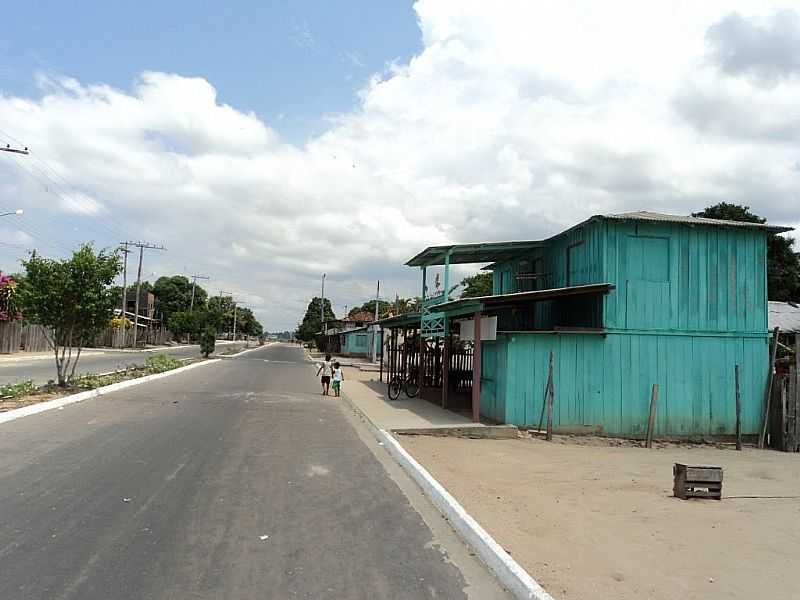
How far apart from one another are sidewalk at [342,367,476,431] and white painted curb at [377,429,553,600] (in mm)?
5022

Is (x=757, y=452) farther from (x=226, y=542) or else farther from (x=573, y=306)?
(x=226, y=542)

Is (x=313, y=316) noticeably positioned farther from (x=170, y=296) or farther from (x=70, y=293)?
(x=70, y=293)

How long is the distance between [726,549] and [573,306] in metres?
10.8

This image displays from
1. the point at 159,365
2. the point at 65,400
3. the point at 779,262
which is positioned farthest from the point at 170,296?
the point at 65,400

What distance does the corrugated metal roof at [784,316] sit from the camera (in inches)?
1006

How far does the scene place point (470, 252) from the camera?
17.8m

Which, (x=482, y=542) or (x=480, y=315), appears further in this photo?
(x=480, y=315)

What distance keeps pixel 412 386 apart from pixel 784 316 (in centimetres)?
1616

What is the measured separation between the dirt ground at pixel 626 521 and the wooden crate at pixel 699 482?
0.12 metres

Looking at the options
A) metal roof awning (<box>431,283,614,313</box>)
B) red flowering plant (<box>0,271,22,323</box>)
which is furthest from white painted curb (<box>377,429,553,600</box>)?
red flowering plant (<box>0,271,22,323</box>)

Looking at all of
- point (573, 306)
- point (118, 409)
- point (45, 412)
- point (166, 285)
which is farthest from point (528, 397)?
point (166, 285)

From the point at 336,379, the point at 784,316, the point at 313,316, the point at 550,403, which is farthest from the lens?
the point at 313,316

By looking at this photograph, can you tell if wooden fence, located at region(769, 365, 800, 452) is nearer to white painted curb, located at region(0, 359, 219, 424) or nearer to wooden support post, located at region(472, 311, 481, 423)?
wooden support post, located at region(472, 311, 481, 423)

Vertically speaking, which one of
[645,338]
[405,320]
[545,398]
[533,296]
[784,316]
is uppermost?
[784,316]
